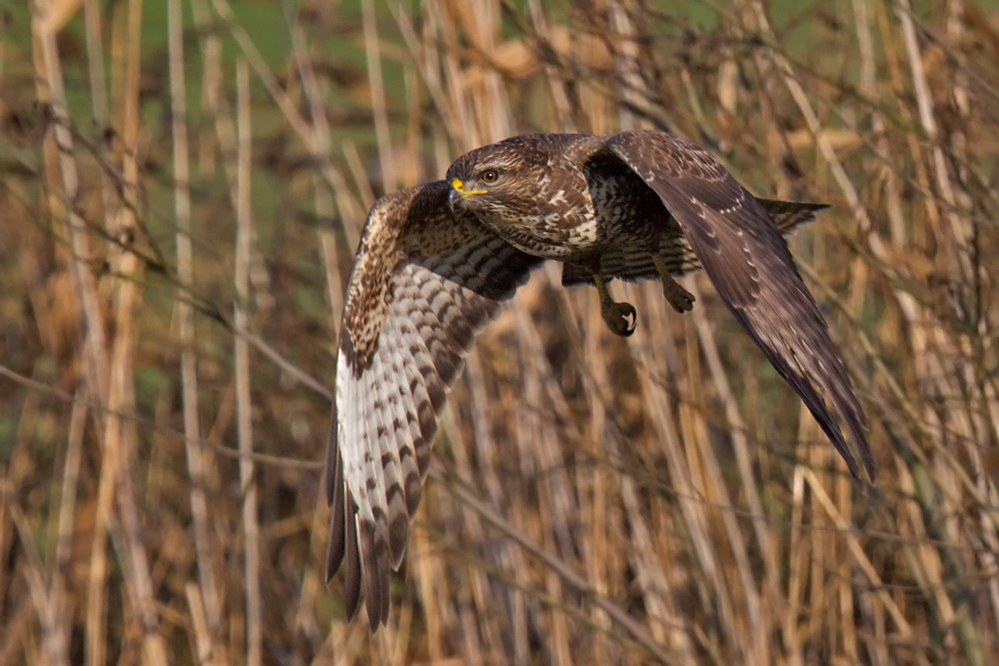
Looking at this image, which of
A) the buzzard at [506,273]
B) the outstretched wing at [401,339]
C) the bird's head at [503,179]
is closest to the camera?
the buzzard at [506,273]

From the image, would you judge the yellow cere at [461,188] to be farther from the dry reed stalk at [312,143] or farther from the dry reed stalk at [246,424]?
the dry reed stalk at [246,424]

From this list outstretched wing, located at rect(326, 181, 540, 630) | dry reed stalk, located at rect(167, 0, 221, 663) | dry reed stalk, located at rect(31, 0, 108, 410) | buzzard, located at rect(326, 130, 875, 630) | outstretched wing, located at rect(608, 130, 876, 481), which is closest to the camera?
outstretched wing, located at rect(608, 130, 876, 481)

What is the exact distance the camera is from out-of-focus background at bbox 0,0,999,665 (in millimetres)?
2531

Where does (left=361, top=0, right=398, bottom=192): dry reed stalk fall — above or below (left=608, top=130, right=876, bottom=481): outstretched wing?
above

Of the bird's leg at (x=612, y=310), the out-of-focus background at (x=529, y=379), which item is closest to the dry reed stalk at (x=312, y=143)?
the out-of-focus background at (x=529, y=379)

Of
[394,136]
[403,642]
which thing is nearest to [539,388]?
[403,642]

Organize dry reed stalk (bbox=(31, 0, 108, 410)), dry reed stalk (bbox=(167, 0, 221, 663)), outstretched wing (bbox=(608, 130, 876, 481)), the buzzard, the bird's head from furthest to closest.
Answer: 1. dry reed stalk (bbox=(167, 0, 221, 663))
2. dry reed stalk (bbox=(31, 0, 108, 410))
3. the bird's head
4. the buzzard
5. outstretched wing (bbox=(608, 130, 876, 481))

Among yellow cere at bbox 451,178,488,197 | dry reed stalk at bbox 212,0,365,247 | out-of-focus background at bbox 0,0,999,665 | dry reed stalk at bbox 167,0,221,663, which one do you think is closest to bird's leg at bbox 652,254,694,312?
out-of-focus background at bbox 0,0,999,665

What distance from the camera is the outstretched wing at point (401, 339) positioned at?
265 centimetres

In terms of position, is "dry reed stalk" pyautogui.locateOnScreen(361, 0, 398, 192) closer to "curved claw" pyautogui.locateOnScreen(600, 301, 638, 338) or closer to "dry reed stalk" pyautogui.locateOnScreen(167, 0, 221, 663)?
"dry reed stalk" pyautogui.locateOnScreen(167, 0, 221, 663)

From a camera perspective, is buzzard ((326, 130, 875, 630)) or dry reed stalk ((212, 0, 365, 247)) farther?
dry reed stalk ((212, 0, 365, 247))

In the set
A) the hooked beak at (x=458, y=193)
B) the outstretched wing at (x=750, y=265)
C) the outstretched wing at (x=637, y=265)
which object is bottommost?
the outstretched wing at (x=750, y=265)

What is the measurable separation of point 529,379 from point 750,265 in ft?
3.78

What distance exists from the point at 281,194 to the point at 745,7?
71.8 inches
